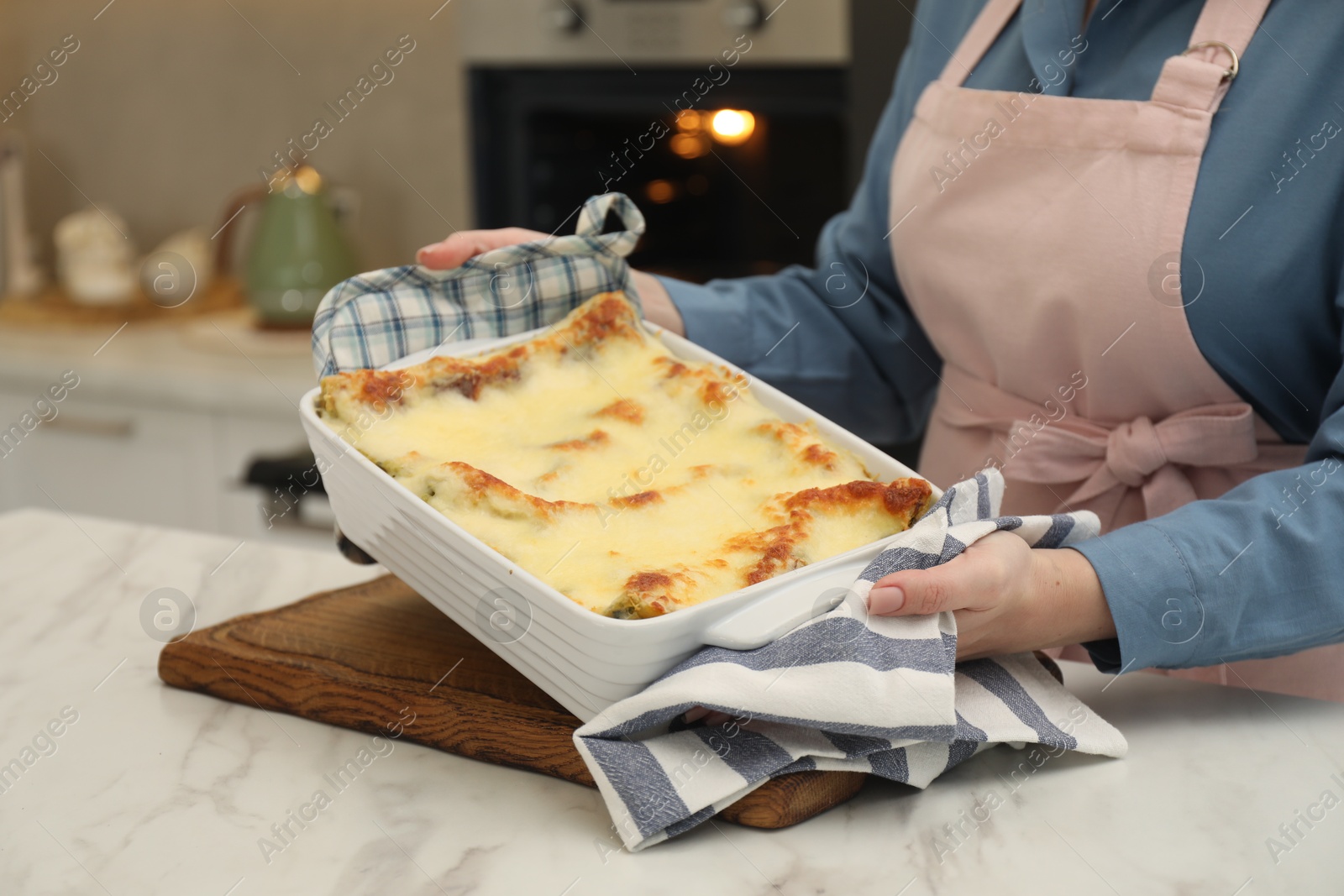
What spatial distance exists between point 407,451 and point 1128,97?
50 centimetres

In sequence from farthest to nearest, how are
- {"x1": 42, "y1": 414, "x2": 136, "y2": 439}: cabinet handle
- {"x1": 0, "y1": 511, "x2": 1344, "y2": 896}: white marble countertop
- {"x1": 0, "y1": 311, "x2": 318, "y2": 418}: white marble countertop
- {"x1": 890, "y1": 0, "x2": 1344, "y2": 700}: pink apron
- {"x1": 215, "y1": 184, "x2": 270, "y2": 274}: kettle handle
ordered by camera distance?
{"x1": 215, "y1": 184, "x2": 270, "y2": 274}: kettle handle < {"x1": 42, "y1": 414, "x2": 136, "y2": 439}: cabinet handle < {"x1": 0, "y1": 311, "x2": 318, "y2": 418}: white marble countertop < {"x1": 890, "y1": 0, "x2": 1344, "y2": 700}: pink apron < {"x1": 0, "y1": 511, "x2": 1344, "y2": 896}: white marble countertop

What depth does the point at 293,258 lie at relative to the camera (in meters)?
1.96

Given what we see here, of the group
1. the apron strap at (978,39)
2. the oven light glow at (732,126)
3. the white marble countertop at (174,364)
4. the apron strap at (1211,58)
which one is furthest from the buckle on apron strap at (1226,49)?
the white marble countertop at (174,364)

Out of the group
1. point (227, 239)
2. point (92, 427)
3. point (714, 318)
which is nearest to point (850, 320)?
point (714, 318)

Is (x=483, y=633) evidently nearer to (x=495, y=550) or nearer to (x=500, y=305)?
(x=495, y=550)

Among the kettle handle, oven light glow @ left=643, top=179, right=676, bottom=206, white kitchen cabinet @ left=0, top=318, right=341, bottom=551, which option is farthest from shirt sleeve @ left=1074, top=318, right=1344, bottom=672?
the kettle handle

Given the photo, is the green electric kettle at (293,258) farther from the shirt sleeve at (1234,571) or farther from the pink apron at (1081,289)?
the shirt sleeve at (1234,571)

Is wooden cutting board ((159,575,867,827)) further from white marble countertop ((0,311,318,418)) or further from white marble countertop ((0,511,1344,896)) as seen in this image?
white marble countertop ((0,311,318,418))

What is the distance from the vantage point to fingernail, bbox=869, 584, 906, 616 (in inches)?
21.2

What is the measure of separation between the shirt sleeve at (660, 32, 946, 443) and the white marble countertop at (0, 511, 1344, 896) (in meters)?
0.35

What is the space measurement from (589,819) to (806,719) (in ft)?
0.37

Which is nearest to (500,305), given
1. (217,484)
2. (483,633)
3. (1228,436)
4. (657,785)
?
(483,633)

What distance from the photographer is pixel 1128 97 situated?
769 mm

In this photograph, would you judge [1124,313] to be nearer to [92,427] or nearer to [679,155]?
[679,155]
